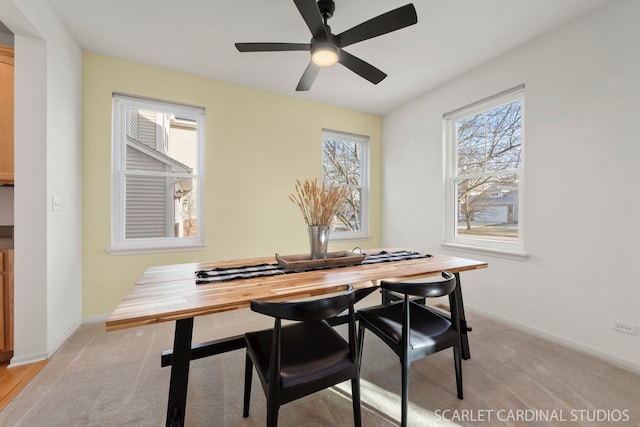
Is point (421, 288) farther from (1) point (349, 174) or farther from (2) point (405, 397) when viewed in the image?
(1) point (349, 174)

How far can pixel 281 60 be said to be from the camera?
2.58 metres

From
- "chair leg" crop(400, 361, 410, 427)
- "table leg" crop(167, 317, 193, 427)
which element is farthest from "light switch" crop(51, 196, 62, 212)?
"chair leg" crop(400, 361, 410, 427)

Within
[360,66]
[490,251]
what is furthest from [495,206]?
[360,66]

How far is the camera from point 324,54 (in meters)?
1.73

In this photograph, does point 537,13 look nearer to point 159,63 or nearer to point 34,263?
point 159,63

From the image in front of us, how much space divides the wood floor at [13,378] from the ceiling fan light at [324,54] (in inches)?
111

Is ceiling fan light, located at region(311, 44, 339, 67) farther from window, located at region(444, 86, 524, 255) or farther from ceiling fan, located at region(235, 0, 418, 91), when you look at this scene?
window, located at region(444, 86, 524, 255)

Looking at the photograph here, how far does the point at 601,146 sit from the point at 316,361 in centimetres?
255

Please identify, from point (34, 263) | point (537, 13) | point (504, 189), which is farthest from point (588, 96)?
point (34, 263)

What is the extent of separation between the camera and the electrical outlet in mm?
1793

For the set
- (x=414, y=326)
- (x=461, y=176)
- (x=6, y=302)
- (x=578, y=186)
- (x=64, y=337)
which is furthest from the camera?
(x=461, y=176)

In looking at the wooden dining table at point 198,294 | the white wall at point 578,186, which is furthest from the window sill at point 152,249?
the white wall at point 578,186

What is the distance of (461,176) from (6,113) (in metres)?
4.16

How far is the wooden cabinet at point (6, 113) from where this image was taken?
1.88 metres
